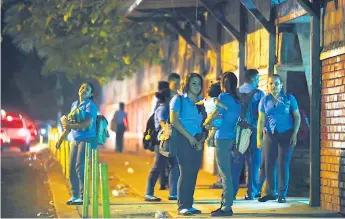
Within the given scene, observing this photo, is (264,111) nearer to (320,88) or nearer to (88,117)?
(320,88)

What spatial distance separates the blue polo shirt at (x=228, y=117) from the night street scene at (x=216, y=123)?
2 cm

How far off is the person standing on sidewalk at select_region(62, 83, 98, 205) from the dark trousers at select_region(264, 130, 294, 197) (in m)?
2.54

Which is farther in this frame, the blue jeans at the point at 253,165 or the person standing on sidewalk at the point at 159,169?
the person standing on sidewalk at the point at 159,169

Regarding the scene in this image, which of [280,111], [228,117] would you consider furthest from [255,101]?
[228,117]

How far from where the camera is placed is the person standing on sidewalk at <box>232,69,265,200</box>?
12.4m

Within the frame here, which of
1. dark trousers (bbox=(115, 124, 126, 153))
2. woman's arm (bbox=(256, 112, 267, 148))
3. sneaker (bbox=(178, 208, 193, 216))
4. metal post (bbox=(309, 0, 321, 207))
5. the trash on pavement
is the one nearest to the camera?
sneaker (bbox=(178, 208, 193, 216))

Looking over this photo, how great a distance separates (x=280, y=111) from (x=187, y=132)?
200 cm

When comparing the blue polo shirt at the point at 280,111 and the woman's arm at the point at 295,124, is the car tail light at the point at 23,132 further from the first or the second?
the woman's arm at the point at 295,124

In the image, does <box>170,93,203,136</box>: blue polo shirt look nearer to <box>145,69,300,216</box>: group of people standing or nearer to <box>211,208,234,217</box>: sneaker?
<box>145,69,300,216</box>: group of people standing

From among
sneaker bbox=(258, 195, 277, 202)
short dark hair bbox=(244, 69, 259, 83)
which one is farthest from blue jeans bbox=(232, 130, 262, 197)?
short dark hair bbox=(244, 69, 259, 83)

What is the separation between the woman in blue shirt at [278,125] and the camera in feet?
39.1

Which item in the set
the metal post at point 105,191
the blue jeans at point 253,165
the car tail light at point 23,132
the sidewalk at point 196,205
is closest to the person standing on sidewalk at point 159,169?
the sidewalk at point 196,205

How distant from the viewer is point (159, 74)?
86.4 ft

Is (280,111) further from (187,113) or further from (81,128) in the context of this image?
(81,128)
